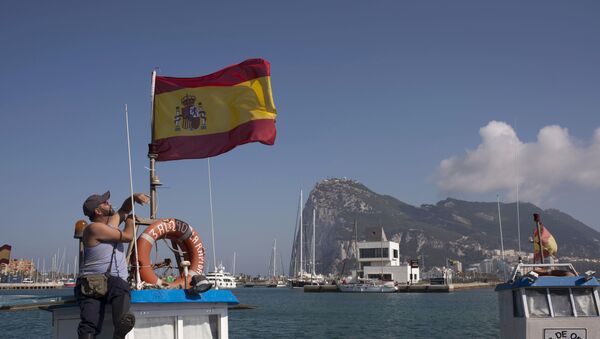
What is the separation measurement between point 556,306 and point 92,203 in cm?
1191

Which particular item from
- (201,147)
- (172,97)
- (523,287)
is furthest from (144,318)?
(523,287)

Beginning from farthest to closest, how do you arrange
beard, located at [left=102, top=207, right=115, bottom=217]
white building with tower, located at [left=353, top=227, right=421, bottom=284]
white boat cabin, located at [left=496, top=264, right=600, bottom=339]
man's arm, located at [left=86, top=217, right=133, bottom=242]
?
white building with tower, located at [left=353, top=227, right=421, bottom=284]
white boat cabin, located at [left=496, top=264, right=600, bottom=339]
beard, located at [left=102, top=207, right=115, bottom=217]
man's arm, located at [left=86, top=217, right=133, bottom=242]

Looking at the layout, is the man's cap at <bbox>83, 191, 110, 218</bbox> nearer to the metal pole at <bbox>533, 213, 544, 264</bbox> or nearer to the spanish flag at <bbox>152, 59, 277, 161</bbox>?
the spanish flag at <bbox>152, 59, 277, 161</bbox>

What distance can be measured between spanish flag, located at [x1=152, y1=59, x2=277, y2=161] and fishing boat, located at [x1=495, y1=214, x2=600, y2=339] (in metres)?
7.65

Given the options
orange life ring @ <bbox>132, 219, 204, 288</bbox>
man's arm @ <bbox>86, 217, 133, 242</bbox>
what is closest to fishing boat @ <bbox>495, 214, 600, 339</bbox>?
orange life ring @ <bbox>132, 219, 204, 288</bbox>

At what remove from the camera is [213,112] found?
48.3 ft

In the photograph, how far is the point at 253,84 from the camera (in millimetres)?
15062

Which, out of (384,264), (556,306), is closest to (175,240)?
(556,306)

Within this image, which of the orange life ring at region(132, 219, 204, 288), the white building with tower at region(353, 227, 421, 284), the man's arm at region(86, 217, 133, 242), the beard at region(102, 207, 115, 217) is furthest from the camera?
the white building with tower at region(353, 227, 421, 284)

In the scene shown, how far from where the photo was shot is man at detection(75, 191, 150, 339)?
9359mm

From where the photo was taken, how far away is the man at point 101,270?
9359mm

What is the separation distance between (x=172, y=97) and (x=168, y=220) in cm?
315

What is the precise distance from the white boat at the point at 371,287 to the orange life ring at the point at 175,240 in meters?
137

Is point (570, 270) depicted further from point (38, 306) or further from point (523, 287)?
point (38, 306)
